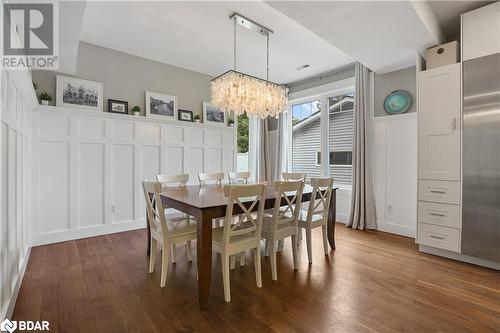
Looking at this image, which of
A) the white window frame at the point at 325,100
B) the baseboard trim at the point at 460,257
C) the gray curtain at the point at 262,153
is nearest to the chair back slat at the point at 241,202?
the baseboard trim at the point at 460,257

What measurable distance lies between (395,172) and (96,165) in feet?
15.2

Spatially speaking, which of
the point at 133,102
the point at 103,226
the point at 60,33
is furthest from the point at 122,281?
the point at 133,102

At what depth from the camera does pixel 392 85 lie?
387 centimetres

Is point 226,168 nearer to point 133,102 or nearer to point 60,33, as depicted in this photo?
point 133,102

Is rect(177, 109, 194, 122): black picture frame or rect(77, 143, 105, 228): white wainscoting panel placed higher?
rect(177, 109, 194, 122): black picture frame

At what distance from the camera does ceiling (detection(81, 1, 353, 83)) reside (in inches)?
109

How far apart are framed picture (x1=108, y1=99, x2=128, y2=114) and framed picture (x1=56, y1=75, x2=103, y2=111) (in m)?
0.14

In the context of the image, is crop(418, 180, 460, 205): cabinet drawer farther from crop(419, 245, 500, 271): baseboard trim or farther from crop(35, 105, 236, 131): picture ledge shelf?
crop(35, 105, 236, 131): picture ledge shelf

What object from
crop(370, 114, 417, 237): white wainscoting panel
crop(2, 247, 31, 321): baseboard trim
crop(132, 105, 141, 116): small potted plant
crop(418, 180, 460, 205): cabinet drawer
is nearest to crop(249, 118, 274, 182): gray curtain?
crop(370, 114, 417, 237): white wainscoting panel

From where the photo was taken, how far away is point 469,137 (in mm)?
2613

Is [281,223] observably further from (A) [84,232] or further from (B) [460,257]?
(A) [84,232]

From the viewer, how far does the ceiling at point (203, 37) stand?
2777mm

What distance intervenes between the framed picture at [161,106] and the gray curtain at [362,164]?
10.6 feet

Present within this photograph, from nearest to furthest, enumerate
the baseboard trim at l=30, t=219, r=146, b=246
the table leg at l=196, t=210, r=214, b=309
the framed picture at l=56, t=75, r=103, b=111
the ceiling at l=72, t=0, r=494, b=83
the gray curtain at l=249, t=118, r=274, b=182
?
the table leg at l=196, t=210, r=214, b=309 → the ceiling at l=72, t=0, r=494, b=83 → the baseboard trim at l=30, t=219, r=146, b=246 → the framed picture at l=56, t=75, r=103, b=111 → the gray curtain at l=249, t=118, r=274, b=182
